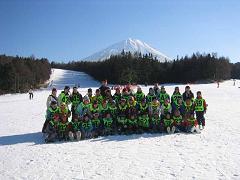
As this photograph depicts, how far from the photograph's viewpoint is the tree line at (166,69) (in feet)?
299

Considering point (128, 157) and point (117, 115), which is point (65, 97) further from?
point (128, 157)

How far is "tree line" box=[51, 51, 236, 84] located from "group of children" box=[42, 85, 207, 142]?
74.6 metres

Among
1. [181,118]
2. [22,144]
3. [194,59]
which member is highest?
[194,59]

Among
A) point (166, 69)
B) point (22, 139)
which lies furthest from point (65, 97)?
point (166, 69)

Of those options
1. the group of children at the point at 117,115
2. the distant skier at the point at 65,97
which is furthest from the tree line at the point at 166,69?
the distant skier at the point at 65,97

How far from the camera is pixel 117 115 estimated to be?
14.5m

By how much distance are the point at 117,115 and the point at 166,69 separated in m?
87.3

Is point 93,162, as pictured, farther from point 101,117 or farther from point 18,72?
point 18,72

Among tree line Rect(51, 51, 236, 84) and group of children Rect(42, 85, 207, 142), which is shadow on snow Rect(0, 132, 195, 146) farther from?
tree line Rect(51, 51, 236, 84)

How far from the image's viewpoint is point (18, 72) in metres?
88.8

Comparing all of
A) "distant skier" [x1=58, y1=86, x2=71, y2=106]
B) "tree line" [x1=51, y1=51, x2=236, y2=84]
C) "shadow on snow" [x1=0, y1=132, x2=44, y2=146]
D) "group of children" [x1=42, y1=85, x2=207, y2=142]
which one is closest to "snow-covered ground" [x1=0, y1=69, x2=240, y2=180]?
"shadow on snow" [x1=0, y1=132, x2=44, y2=146]

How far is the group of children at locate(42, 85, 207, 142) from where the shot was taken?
13.4m

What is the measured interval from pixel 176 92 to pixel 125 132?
3163 millimetres

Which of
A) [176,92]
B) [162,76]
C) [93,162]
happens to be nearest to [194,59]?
[162,76]
